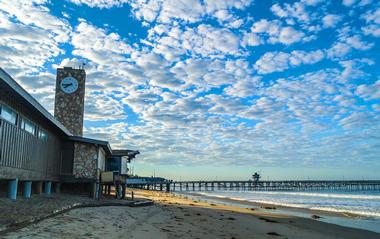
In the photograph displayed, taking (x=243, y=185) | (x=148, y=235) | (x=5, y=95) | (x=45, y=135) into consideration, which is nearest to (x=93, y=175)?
(x=45, y=135)

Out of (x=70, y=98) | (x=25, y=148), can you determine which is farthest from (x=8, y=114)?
(x=70, y=98)

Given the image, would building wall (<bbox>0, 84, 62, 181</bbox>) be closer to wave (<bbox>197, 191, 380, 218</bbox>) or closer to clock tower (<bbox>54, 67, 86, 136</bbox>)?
clock tower (<bbox>54, 67, 86, 136</bbox>)

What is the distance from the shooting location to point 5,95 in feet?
41.3

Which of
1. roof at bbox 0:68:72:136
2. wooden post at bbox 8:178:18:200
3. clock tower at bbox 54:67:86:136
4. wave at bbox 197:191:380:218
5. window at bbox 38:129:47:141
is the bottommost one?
wave at bbox 197:191:380:218

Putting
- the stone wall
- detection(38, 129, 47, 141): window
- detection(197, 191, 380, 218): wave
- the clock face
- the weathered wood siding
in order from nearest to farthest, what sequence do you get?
1. the weathered wood siding
2. detection(38, 129, 47, 141): window
3. the stone wall
4. detection(197, 191, 380, 218): wave
5. the clock face

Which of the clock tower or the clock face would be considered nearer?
the clock tower

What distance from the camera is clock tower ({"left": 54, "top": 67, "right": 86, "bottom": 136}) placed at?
107 ft

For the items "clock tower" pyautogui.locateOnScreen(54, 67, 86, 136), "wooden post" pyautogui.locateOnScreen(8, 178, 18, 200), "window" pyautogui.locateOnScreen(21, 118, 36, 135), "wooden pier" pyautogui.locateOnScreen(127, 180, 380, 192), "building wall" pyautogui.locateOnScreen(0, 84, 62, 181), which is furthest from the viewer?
"wooden pier" pyautogui.locateOnScreen(127, 180, 380, 192)

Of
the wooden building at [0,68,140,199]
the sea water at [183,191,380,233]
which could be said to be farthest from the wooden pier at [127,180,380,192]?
the wooden building at [0,68,140,199]

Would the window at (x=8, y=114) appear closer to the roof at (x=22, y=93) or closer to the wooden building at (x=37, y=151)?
the wooden building at (x=37, y=151)

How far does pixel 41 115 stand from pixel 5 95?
12.5 ft

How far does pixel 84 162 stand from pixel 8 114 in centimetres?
1026

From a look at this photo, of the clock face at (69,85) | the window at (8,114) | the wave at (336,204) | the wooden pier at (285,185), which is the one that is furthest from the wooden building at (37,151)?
the wooden pier at (285,185)

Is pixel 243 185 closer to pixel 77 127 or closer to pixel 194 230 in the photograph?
pixel 77 127
